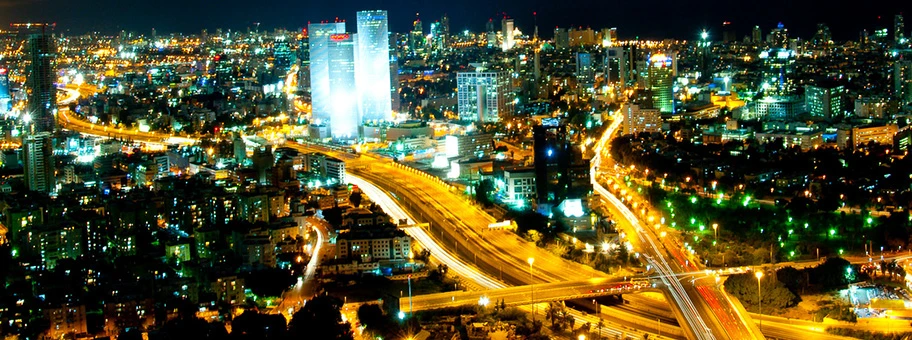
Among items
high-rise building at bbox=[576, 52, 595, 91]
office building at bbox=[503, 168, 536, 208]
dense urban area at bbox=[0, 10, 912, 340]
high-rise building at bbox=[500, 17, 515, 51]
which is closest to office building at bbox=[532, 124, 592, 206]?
dense urban area at bbox=[0, 10, 912, 340]

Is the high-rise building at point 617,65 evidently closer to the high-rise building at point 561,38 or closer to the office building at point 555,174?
the high-rise building at point 561,38

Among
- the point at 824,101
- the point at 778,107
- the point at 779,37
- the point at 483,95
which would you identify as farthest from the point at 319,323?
the point at 779,37

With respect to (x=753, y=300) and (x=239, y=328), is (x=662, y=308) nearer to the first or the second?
(x=753, y=300)

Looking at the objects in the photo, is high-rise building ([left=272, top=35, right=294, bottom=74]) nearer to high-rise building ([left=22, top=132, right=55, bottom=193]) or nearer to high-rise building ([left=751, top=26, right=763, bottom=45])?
high-rise building ([left=751, top=26, right=763, bottom=45])

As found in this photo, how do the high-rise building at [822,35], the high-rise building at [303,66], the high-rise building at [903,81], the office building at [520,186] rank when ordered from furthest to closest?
the high-rise building at [822,35] < the high-rise building at [303,66] < the high-rise building at [903,81] < the office building at [520,186]

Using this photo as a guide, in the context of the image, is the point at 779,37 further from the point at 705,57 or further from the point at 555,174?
the point at 555,174

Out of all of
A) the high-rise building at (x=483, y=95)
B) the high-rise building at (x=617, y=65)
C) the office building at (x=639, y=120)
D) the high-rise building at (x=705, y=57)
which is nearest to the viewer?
the office building at (x=639, y=120)

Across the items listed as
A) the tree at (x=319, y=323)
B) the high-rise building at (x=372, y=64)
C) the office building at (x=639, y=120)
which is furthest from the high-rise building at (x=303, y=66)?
the tree at (x=319, y=323)
